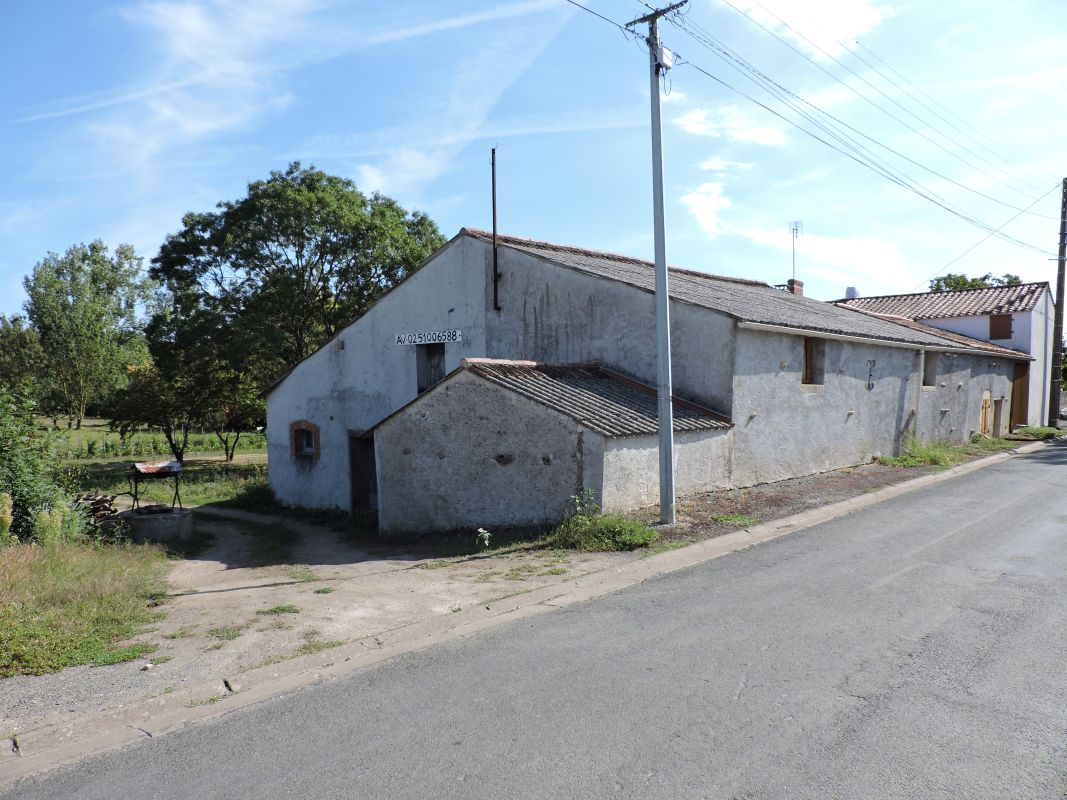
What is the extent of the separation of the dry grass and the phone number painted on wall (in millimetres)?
9981

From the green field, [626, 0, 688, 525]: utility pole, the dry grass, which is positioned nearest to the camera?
the dry grass

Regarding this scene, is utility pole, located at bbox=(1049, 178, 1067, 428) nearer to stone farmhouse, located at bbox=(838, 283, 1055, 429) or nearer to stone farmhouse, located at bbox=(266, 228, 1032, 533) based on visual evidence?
stone farmhouse, located at bbox=(838, 283, 1055, 429)

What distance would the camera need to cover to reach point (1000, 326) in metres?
30.3

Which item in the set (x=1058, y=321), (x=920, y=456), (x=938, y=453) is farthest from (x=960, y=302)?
(x=920, y=456)

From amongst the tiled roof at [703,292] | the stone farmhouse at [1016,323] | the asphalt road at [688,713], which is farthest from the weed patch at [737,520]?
the stone farmhouse at [1016,323]

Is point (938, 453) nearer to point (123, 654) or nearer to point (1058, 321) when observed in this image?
point (1058, 321)

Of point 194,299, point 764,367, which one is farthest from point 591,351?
point 194,299

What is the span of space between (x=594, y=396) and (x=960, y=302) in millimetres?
28404

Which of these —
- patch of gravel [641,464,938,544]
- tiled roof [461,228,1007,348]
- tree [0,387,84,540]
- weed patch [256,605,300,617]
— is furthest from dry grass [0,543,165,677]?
tiled roof [461,228,1007,348]

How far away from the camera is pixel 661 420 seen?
1021 centimetres

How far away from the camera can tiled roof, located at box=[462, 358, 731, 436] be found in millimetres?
11531

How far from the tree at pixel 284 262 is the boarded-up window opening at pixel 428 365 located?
6.36m

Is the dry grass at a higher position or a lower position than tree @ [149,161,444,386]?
lower

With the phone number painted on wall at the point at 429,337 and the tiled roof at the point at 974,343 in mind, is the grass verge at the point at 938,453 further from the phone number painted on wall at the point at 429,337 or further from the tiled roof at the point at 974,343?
the phone number painted on wall at the point at 429,337
